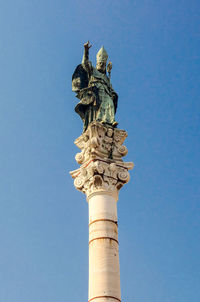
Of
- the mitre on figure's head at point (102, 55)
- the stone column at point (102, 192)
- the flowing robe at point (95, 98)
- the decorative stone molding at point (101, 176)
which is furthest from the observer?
the mitre on figure's head at point (102, 55)

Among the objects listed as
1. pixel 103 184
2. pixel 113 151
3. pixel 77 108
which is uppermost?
pixel 77 108

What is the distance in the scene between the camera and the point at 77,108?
18.6 metres

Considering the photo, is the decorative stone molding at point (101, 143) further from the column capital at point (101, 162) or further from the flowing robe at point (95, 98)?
the flowing robe at point (95, 98)

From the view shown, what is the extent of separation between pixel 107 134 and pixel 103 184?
2.33 m

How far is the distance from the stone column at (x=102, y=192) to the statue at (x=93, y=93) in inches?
40.5

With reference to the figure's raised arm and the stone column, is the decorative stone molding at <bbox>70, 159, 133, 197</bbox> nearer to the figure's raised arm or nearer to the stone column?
the stone column

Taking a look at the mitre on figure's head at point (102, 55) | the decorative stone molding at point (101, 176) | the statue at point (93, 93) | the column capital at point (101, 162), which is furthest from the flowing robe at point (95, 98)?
the decorative stone molding at point (101, 176)

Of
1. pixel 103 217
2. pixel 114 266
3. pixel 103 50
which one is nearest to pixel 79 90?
pixel 103 50

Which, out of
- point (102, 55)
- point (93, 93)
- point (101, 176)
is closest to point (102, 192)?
point (101, 176)

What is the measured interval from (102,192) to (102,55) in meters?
7.66

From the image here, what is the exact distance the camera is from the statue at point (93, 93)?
18.1 m

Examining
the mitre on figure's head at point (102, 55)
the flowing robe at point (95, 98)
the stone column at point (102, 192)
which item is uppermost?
the mitre on figure's head at point (102, 55)

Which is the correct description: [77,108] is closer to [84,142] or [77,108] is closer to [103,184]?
[84,142]

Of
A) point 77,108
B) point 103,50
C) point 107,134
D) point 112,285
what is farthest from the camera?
point 103,50
